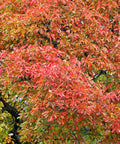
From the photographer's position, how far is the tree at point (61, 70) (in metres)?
4.34

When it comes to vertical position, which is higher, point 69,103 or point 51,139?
point 69,103

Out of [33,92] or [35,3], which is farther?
[35,3]

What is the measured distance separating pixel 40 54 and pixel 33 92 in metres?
0.78

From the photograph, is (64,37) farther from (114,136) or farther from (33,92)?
(114,136)

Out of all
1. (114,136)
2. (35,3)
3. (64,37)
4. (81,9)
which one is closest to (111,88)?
(114,136)

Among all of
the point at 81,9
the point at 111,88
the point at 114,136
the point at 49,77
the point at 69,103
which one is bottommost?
the point at 114,136

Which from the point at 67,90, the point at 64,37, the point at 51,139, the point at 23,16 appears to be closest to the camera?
the point at 67,90

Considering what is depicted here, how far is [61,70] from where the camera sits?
438 cm

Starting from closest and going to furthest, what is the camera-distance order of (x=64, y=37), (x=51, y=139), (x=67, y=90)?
1. (x=67, y=90)
2. (x=51, y=139)
3. (x=64, y=37)

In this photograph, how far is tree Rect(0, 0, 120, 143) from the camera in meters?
4.34

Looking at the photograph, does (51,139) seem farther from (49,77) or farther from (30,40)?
(30,40)

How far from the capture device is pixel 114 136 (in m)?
5.03

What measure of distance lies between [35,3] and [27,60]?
1762mm

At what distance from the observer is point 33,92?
5.05 metres
